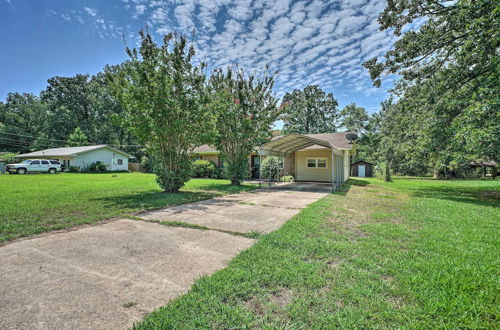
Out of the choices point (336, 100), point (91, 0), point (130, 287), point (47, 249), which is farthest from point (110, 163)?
point (336, 100)

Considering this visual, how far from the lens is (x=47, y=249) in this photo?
11.7ft

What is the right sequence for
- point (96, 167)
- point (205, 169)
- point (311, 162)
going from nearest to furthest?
point (311, 162) < point (205, 169) < point (96, 167)

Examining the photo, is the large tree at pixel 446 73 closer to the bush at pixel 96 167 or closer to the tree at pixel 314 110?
the tree at pixel 314 110

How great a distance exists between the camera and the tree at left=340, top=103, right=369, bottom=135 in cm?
3847

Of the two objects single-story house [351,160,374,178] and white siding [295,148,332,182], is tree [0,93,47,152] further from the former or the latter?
single-story house [351,160,374,178]

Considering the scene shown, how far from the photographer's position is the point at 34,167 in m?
24.0

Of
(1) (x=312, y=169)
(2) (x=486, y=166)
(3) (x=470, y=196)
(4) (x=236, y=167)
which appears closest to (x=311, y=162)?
(1) (x=312, y=169)

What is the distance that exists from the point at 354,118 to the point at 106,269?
4236 centimetres

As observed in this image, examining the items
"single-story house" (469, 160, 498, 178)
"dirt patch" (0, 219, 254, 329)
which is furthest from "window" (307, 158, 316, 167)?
"single-story house" (469, 160, 498, 178)

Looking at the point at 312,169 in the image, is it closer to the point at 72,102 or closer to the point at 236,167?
the point at 236,167

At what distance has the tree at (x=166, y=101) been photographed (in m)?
8.60

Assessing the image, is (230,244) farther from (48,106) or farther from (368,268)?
(48,106)

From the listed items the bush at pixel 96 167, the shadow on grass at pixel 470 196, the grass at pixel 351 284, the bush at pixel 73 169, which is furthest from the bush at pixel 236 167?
the bush at pixel 73 169

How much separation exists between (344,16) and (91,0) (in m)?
10.7
